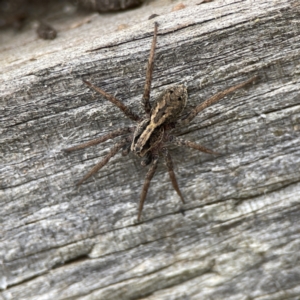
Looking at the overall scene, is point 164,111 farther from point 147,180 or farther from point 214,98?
point 147,180

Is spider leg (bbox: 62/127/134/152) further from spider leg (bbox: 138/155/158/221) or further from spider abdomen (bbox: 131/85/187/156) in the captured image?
spider leg (bbox: 138/155/158/221)

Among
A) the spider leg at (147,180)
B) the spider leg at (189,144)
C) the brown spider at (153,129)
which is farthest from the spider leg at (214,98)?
the spider leg at (147,180)

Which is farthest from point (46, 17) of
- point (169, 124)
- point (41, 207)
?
point (41, 207)

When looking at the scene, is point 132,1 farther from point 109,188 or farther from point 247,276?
point 247,276

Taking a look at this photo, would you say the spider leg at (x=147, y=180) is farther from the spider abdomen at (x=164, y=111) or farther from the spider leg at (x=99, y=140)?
the spider leg at (x=99, y=140)

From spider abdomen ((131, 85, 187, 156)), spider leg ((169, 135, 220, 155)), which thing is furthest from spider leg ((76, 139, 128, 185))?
spider leg ((169, 135, 220, 155))
